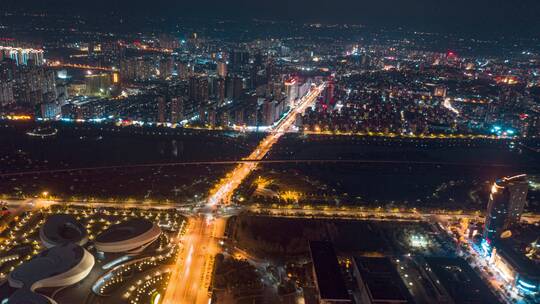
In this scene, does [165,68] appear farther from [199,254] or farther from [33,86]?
[199,254]

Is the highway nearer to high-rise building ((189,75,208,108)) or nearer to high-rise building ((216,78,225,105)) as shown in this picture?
high-rise building ((189,75,208,108))

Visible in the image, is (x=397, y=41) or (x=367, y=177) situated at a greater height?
(x=397, y=41)

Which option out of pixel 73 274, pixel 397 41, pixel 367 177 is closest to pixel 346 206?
pixel 367 177

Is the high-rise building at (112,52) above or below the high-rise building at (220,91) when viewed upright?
above

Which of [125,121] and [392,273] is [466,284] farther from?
[125,121]

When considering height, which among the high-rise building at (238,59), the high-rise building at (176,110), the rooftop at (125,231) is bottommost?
the rooftop at (125,231)

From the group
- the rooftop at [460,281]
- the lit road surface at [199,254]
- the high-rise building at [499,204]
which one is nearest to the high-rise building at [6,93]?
the lit road surface at [199,254]

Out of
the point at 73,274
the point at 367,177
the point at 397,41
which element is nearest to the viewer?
the point at 73,274

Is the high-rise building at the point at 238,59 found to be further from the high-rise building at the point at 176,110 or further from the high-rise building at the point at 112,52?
the high-rise building at the point at 176,110

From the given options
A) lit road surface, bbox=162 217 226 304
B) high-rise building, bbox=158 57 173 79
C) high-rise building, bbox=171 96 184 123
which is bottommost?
lit road surface, bbox=162 217 226 304

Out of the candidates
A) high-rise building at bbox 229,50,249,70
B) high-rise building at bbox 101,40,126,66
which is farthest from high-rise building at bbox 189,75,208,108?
high-rise building at bbox 229,50,249,70

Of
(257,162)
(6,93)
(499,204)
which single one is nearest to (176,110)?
(257,162)
